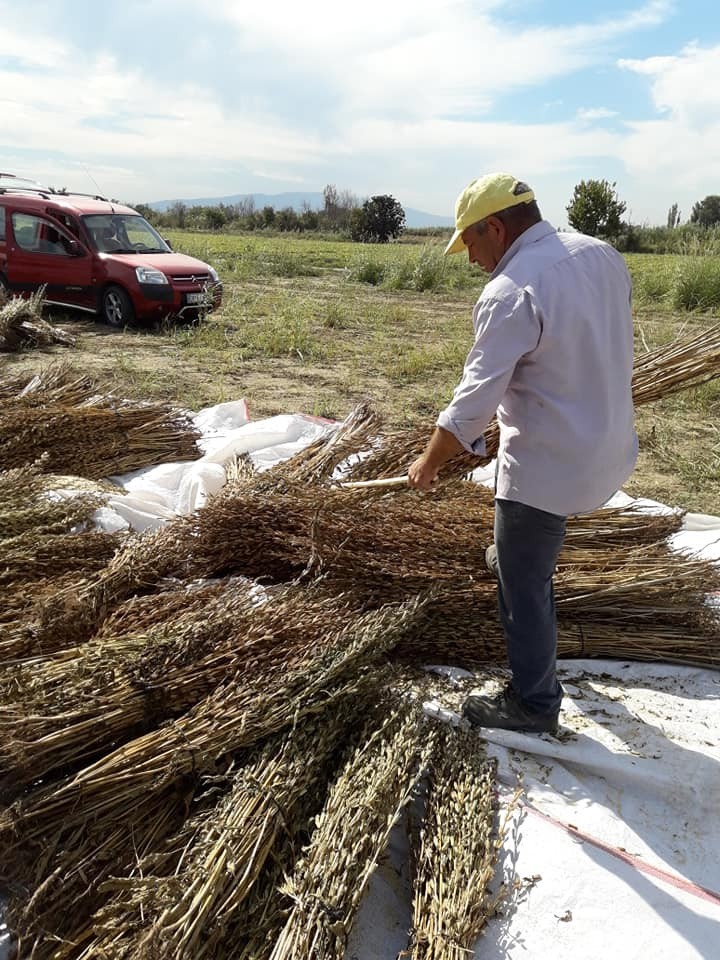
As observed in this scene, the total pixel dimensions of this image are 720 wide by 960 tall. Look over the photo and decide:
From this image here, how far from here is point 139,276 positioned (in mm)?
9438

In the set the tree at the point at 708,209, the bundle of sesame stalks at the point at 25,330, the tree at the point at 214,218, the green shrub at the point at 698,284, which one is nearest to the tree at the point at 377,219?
the tree at the point at 214,218

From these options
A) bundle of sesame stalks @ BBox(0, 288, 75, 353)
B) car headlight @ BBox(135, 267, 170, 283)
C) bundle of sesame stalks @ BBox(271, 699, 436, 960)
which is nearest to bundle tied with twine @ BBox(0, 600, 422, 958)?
bundle of sesame stalks @ BBox(271, 699, 436, 960)

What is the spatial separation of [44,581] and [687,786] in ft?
7.45

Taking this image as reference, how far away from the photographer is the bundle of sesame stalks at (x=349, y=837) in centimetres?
154

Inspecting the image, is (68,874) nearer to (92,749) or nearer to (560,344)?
(92,749)

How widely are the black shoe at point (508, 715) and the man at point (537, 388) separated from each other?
6cm

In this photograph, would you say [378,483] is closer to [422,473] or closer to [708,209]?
[422,473]

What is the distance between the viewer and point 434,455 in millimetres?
2205

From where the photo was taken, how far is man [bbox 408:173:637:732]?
194 centimetres

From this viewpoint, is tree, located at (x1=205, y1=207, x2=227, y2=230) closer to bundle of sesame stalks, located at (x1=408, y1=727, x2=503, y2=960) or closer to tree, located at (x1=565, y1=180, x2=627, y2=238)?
tree, located at (x1=565, y1=180, x2=627, y2=238)

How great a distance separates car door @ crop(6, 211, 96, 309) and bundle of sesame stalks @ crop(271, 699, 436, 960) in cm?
923

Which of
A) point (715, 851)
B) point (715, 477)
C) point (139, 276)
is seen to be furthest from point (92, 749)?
point (139, 276)

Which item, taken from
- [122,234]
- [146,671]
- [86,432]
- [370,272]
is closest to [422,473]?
[146,671]

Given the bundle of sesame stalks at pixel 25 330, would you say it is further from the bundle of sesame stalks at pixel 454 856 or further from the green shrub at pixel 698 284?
the green shrub at pixel 698 284
